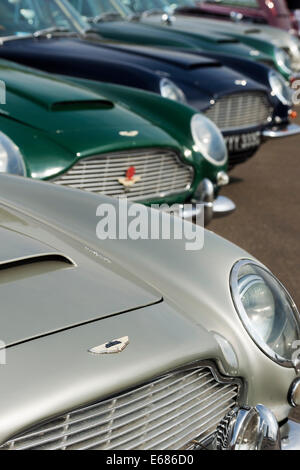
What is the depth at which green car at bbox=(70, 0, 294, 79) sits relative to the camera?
7.78 metres

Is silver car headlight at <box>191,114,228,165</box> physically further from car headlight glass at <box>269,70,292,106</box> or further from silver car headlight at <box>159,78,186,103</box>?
car headlight glass at <box>269,70,292,106</box>

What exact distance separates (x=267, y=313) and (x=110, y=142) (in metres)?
1.87

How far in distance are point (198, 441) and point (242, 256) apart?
706mm

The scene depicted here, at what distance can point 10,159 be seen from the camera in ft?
11.7

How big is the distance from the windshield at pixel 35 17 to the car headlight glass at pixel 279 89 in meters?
1.71

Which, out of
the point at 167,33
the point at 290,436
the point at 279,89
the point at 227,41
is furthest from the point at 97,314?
the point at 227,41

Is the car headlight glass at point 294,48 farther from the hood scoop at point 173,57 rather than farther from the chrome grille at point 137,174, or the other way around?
the chrome grille at point 137,174

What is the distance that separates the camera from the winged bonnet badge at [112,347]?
1796mm

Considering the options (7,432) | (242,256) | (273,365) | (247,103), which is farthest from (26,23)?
(7,432)

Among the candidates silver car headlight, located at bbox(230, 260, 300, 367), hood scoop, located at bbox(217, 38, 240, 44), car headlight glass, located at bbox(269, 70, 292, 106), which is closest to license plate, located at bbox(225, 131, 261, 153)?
car headlight glass, located at bbox(269, 70, 292, 106)

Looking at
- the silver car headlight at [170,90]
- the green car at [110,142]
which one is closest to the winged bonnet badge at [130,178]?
the green car at [110,142]

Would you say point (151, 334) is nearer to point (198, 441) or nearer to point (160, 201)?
point (198, 441)

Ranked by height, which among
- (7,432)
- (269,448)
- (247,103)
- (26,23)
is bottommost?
(269,448)

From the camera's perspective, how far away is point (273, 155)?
7.91 meters
